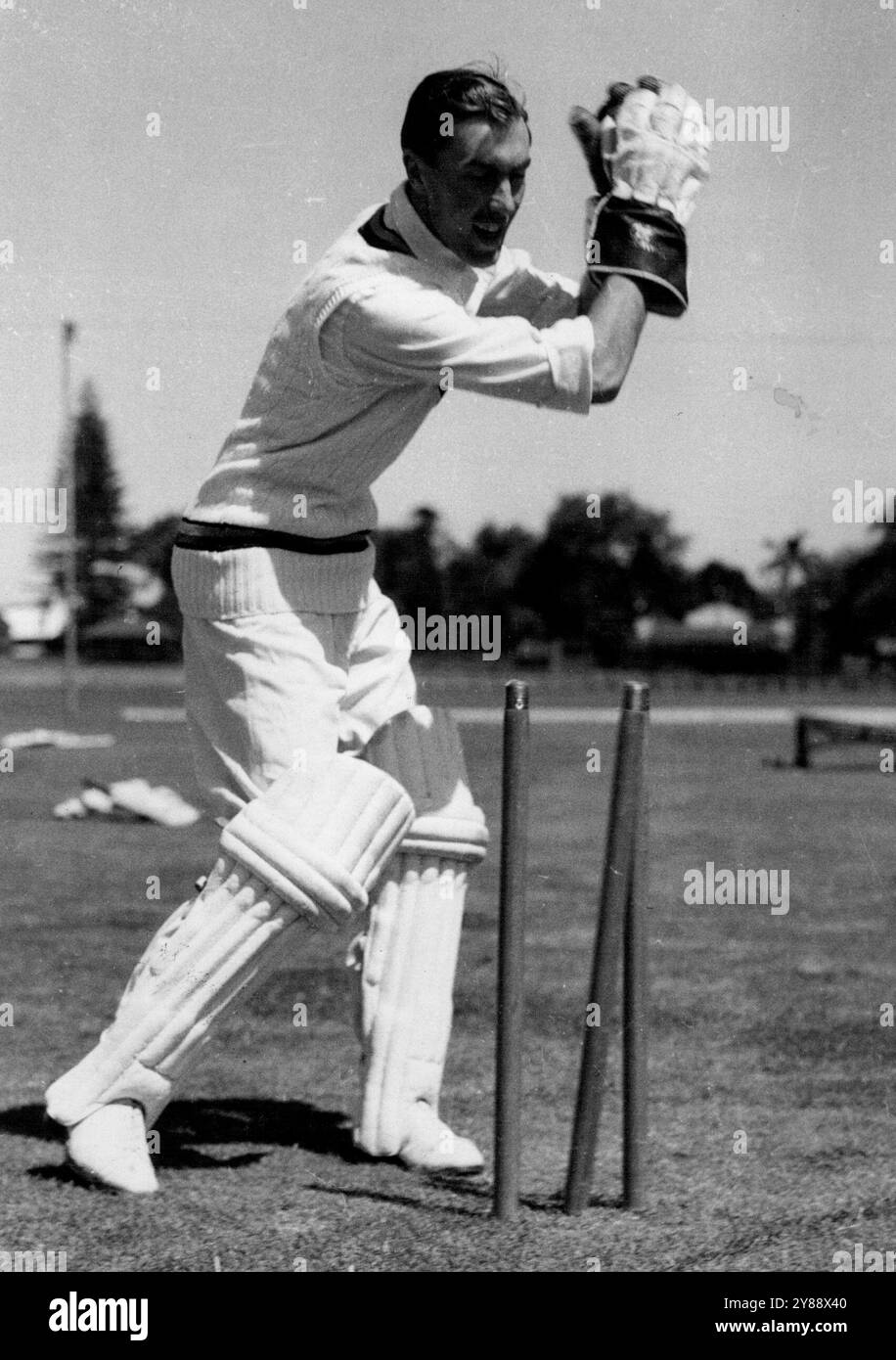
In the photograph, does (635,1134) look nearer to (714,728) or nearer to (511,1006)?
(511,1006)

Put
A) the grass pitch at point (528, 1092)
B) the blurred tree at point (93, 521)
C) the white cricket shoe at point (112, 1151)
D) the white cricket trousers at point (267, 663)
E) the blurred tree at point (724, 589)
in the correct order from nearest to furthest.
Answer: the grass pitch at point (528, 1092) → the white cricket shoe at point (112, 1151) → the white cricket trousers at point (267, 663) → the blurred tree at point (93, 521) → the blurred tree at point (724, 589)

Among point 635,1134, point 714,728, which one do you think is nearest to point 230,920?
point 635,1134

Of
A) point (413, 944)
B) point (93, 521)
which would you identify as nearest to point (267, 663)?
point (413, 944)

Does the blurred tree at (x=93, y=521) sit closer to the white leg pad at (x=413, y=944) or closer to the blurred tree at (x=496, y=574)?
the blurred tree at (x=496, y=574)

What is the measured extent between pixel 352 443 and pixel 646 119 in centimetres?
85

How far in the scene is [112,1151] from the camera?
3.86m

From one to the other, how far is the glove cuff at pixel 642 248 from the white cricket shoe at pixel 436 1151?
1.75m

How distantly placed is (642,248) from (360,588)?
2.94 ft

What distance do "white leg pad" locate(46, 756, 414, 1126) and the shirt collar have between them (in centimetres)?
99

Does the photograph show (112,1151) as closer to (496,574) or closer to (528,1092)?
(528,1092)

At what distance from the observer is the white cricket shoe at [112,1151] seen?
3850mm

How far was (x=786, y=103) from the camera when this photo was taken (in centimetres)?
521

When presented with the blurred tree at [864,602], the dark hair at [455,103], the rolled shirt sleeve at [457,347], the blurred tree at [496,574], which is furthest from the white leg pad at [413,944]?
the blurred tree at [496,574]

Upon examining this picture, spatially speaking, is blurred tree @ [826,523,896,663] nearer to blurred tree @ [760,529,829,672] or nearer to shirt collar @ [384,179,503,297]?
blurred tree @ [760,529,829,672]
